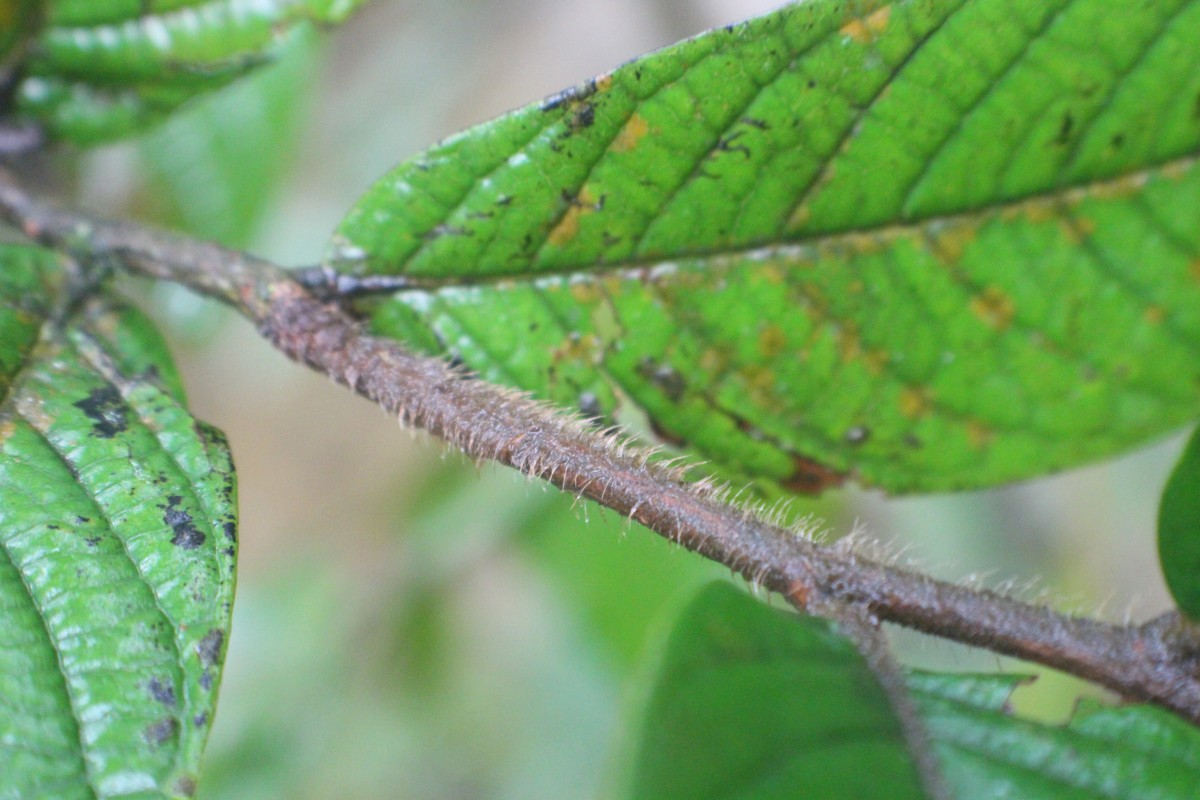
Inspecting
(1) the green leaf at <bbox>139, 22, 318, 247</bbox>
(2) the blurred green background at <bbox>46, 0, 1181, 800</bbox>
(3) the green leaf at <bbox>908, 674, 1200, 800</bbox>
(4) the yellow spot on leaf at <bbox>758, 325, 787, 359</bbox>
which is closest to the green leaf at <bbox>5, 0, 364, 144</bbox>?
(2) the blurred green background at <bbox>46, 0, 1181, 800</bbox>

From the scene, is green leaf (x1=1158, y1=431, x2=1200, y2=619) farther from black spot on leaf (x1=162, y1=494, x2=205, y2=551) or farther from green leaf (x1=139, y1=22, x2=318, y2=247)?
green leaf (x1=139, y1=22, x2=318, y2=247)

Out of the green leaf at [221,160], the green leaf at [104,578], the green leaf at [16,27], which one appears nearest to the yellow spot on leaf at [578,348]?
the green leaf at [104,578]

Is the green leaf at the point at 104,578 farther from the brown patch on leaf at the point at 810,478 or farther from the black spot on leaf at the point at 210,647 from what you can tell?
the brown patch on leaf at the point at 810,478

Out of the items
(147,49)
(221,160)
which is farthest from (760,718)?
(221,160)

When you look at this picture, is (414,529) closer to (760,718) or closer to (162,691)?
(162,691)

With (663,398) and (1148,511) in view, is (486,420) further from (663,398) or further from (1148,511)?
(1148,511)
